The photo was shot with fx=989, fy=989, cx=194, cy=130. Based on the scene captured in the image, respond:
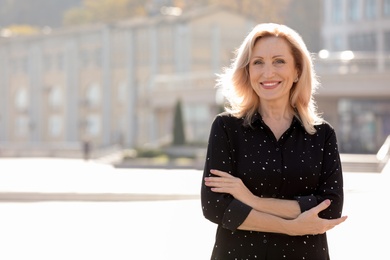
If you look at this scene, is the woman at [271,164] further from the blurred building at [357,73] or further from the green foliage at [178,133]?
the green foliage at [178,133]

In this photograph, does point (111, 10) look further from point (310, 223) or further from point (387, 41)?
point (310, 223)

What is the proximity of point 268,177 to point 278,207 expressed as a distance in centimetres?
15

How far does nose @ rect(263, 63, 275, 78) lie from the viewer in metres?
4.58

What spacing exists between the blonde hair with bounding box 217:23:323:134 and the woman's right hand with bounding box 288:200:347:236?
37cm

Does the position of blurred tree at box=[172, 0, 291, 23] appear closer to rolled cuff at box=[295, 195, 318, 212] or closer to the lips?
the lips

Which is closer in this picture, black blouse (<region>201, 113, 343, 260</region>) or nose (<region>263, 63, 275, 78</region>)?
black blouse (<region>201, 113, 343, 260</region>)

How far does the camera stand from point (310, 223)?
4.50 meters

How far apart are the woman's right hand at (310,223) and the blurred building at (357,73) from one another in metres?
44.5

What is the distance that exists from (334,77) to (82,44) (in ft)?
121

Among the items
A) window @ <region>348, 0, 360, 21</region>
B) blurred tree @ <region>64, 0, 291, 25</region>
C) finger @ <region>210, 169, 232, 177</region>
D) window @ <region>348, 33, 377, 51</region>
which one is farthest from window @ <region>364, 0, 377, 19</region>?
finger @ <region>210, 169, 232, 177</region>

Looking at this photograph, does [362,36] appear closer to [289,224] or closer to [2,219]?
[2,219]

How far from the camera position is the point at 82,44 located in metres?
82.9

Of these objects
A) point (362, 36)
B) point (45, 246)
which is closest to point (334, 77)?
point (362, 36)

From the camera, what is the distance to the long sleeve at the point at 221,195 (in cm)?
447
